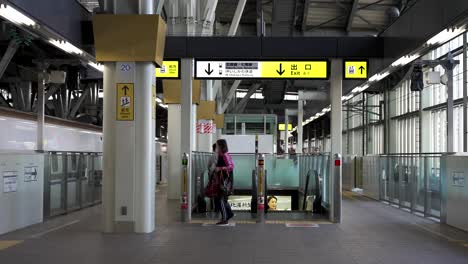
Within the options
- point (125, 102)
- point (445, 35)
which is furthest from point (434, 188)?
point (125, 102)

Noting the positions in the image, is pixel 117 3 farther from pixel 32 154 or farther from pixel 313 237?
pixel 313 237

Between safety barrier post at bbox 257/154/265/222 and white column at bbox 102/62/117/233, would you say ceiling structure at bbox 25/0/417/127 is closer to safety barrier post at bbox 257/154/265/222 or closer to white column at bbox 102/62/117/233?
safety barrier post at bbox 257/154/265/222

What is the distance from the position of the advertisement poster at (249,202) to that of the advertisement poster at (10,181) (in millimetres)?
8311

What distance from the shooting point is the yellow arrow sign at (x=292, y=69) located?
11.5 meters

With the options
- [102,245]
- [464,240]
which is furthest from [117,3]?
[464,240]

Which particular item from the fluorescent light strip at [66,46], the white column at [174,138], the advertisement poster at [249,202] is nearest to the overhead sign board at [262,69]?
the fluorescent light strip at [66,46]

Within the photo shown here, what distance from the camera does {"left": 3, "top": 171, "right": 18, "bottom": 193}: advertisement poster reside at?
929 cm

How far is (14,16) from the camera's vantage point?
7.82 metres

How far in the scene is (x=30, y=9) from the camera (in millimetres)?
7977

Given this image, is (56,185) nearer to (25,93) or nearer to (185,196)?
(185,196)

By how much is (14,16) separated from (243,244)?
4580mm

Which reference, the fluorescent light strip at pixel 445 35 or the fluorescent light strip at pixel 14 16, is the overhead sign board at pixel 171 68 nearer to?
the fluorescent light strip at pixel 14 16

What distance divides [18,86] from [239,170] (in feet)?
22.7

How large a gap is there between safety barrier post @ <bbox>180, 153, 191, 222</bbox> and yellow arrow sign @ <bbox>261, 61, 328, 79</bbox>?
7.83 feet
